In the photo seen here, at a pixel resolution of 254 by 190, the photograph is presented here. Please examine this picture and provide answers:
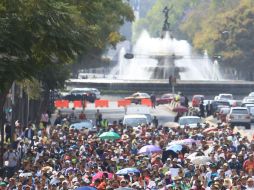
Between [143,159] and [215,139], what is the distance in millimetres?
9184

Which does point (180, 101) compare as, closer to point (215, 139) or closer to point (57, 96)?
point (57, 96)

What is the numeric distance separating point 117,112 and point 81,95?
12861 mm

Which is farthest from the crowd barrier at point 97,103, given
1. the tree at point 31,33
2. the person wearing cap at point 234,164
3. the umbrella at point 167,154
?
the tree at point 31,33

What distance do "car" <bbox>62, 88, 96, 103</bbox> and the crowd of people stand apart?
43.4 m

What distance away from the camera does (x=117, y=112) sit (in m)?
79.4

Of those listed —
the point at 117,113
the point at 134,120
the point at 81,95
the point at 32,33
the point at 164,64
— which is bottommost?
the point at 117,113

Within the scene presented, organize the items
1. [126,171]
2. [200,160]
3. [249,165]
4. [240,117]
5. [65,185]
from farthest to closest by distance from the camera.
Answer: [240,117]
[200,160]
[249,165]
[126,171]
[65,185]

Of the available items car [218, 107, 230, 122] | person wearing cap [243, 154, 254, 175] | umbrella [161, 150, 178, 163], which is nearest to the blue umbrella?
umbrella [161, 150, 178, 163]

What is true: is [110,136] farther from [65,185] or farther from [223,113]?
[223,113]

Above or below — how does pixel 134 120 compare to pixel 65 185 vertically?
above

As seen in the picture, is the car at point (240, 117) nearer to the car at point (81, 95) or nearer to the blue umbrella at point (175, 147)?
the blue umbrella at point (175, 147)

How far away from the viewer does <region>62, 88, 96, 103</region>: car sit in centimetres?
8982

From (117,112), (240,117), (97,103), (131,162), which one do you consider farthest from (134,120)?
(97,103)

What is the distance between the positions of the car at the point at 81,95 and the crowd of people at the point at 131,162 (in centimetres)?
4345
